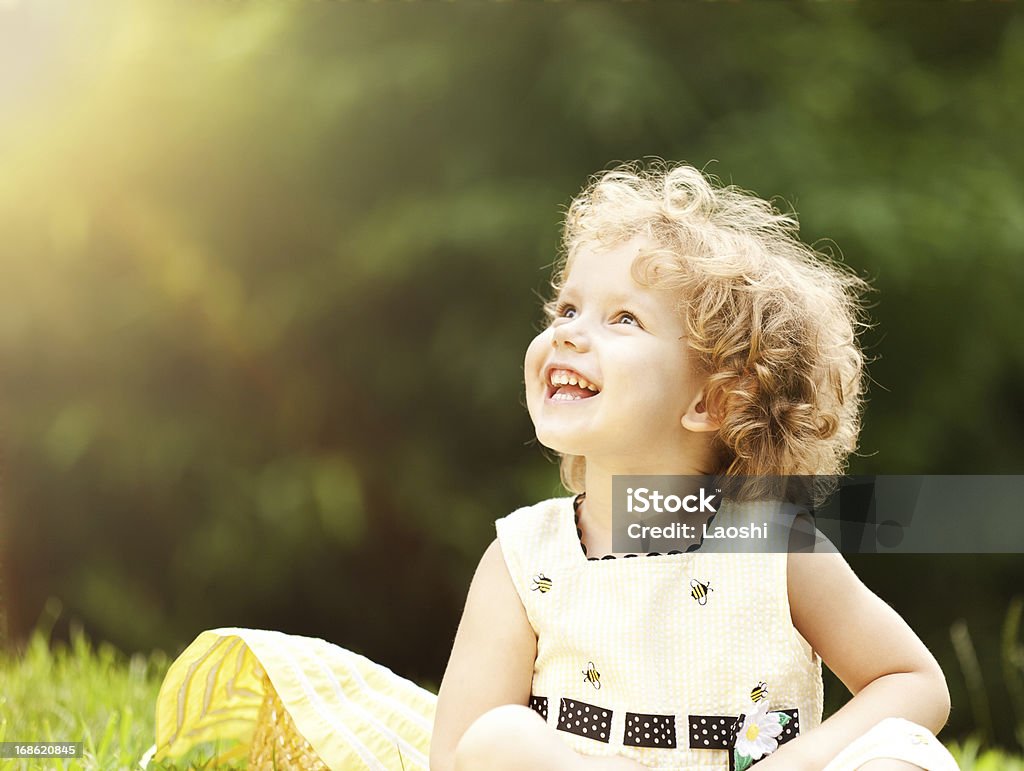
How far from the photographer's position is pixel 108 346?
260cm

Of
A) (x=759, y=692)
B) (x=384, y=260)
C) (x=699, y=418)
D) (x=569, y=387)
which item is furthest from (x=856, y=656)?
(x=384, y=260)

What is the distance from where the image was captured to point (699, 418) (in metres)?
1.20

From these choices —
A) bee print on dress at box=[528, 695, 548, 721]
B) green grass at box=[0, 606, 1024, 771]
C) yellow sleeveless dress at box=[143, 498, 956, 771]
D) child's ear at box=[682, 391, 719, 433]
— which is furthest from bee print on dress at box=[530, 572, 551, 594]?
green grass at box=[0, 606, 1024, 771]

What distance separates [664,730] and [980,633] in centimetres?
161

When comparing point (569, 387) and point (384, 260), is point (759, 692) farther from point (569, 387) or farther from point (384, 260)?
point (384, 260)

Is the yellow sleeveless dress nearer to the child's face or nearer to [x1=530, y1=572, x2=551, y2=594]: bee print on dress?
[x1=530, y1=572, x2=551, y2=594]: bee print on dress

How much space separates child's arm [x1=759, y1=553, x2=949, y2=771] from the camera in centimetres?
106

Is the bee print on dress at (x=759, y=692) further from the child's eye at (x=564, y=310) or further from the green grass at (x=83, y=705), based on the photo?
the green grass at (x=83, y=705)

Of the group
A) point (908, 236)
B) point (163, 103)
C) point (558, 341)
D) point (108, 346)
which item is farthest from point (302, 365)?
point (558, 341)

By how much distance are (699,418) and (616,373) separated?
115mm

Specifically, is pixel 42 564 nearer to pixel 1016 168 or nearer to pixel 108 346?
pixel 108 346

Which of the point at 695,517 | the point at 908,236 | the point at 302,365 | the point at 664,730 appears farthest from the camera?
the point at 302,365

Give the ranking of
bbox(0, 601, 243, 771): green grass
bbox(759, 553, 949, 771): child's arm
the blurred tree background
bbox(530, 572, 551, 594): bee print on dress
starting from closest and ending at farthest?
1. bbox(759, 553, 949, 771): child's arm
2. bbox(530, 572, 551, 594): bee print on dress
3. bbox(0, 601, 243, 771): green grass
4. the blurred tree background

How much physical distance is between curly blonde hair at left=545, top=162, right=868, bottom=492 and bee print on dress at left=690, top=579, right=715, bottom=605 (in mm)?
141
